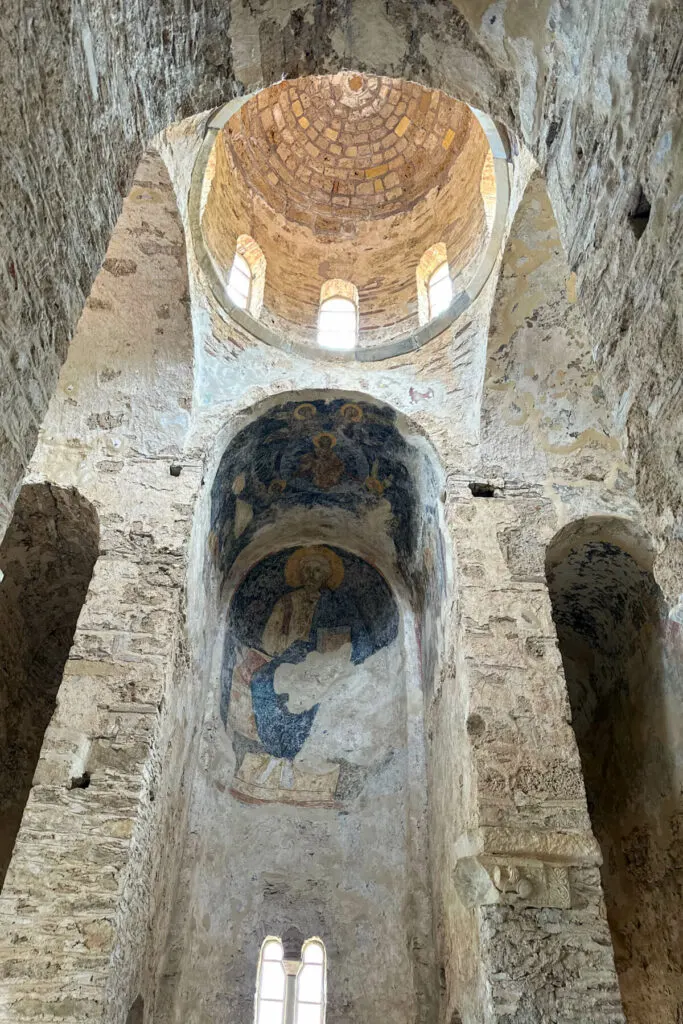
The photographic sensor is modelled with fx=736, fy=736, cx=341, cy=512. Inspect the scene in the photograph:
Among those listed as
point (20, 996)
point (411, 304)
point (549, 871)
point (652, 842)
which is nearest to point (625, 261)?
point (549, 871)

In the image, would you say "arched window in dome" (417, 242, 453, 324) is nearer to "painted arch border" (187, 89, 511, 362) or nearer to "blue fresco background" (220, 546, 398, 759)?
"painted arch border" (187, 89, 511, 362)

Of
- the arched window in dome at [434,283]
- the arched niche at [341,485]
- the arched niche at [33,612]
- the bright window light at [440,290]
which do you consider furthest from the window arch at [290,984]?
the bright window light at [440,290]

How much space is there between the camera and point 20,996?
397 centimetres

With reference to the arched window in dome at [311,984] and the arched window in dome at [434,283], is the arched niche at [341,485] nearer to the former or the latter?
the arched window in dome at [434,283]

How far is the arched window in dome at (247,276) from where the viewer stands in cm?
826

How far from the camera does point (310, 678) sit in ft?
29.4

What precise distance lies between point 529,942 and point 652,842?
2435 mm

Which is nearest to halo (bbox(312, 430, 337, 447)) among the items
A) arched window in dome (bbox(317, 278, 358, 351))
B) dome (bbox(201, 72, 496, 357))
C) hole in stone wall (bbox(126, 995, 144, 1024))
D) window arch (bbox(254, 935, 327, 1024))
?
dome (bbox(201, 72, 496, 357))

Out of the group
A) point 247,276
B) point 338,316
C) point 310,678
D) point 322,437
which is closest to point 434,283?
point 338,316

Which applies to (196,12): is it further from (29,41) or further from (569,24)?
(569,24)

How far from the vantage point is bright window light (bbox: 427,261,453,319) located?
8.37 m

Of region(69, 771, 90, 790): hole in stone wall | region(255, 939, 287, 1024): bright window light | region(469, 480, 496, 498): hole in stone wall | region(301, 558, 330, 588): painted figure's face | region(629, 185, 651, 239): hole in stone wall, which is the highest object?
region(301, 558, 330, 588): painted figure's face

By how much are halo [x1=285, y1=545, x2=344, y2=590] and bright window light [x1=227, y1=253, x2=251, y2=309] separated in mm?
3134

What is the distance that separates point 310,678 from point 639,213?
7.22m
